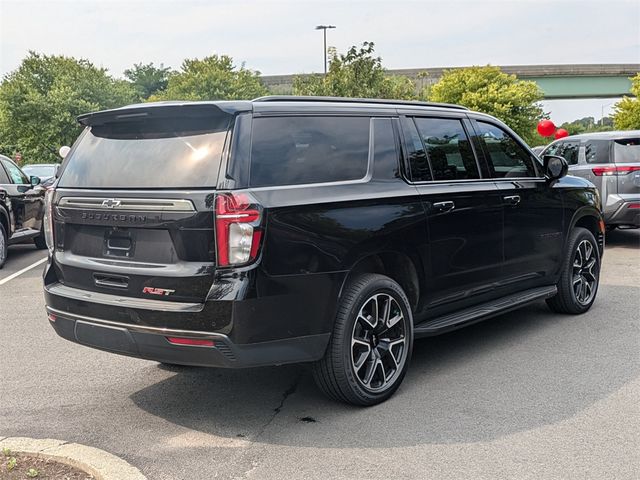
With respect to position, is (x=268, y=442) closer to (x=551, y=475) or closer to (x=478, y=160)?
(x=551, y=475)

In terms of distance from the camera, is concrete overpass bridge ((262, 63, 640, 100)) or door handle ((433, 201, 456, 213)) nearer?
door handle ((433, 201, 456, 213))

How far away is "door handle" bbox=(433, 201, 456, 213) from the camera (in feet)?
16.1

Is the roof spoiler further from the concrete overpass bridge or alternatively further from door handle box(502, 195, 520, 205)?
the concrete overpass bridge

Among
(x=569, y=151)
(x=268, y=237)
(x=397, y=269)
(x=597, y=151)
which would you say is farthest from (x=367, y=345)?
(x=569, y=151)

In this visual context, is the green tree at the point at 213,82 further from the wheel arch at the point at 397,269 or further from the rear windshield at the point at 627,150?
the wheel arch at the point at 397,269

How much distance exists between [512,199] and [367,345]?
211 cm

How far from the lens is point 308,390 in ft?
15.6

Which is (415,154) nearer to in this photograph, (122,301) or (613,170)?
(122,301)

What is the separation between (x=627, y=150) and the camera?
10859 mm

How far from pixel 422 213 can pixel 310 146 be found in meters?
1.00

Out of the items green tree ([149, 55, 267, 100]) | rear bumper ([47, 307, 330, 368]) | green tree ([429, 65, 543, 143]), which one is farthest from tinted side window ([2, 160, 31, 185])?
green tree ([149, 55, 267, 100])

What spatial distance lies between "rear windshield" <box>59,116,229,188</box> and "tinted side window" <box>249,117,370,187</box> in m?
0.24

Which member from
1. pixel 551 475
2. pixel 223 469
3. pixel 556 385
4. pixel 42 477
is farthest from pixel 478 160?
pixel 42 477

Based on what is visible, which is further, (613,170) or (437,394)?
(613,170)
